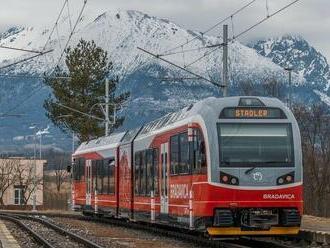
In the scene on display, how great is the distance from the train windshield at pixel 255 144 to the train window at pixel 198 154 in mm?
458

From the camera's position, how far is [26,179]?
115 metres

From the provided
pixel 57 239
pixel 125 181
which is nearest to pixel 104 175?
pixel 125 181

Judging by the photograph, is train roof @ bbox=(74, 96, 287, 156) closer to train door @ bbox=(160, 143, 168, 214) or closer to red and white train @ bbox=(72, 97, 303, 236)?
red and white train @ bbox=(72, 97, 303, 236)

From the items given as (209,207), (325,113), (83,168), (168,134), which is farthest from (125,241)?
(325,113)

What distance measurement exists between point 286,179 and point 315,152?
154 ft

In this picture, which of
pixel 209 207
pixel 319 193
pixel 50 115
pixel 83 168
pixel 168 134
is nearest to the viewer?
pixel 209 207

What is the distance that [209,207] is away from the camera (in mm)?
19484

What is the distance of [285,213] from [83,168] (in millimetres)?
21214

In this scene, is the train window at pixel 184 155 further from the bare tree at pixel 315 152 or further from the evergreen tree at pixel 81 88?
the evergreen tree at pixel 81 88

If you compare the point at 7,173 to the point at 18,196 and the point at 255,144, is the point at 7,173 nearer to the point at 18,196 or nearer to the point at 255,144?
the point at 18,196

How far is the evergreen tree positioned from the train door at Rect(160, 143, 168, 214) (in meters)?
51.5

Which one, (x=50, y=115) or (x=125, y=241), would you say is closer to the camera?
(x=125, y=241)

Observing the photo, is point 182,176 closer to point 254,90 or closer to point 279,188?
point 279,188

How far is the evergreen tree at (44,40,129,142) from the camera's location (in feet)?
252
